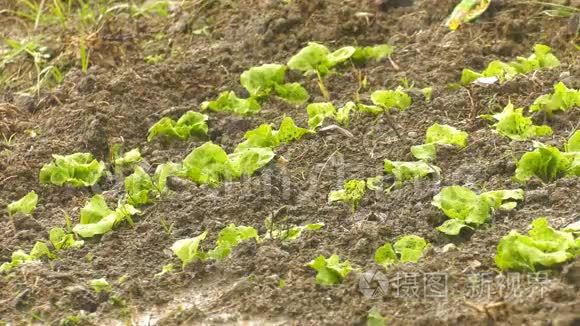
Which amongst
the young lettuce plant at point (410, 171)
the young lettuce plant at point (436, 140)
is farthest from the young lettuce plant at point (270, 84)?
the young lettuce plant at point (410, 171)

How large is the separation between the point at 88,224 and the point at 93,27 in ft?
6.39

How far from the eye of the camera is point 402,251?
11.3ft

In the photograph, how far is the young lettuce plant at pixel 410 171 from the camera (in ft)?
12.9

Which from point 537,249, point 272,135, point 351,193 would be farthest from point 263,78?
point 537,249

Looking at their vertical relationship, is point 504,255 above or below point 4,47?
above

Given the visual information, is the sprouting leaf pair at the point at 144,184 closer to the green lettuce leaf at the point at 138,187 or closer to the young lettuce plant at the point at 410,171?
the green lettuce leaf at the point at 138,187

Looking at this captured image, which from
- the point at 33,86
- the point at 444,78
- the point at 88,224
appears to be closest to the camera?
the point at 88,224

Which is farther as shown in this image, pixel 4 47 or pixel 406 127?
pixel 4 47

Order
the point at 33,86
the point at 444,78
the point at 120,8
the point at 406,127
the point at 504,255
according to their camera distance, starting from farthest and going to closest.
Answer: the point at 120,8 < the point at 33,86 < the point at 444,78 < the point at 406,127 < the point at 504,255

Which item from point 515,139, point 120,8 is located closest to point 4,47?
point 120,8

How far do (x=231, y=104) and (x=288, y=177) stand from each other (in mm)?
829

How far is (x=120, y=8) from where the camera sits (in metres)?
6.06

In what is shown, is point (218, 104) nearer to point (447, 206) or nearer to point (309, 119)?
point (309, 119)

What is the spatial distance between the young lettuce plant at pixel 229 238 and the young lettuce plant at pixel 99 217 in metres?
0.43
